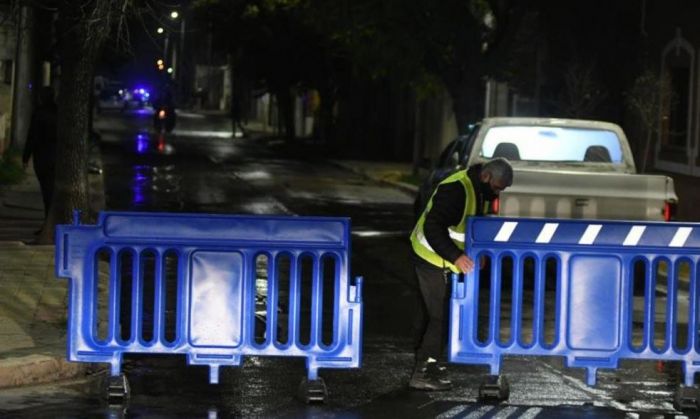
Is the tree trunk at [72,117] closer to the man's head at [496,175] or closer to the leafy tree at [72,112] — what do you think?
the leafy tree at [72,112]

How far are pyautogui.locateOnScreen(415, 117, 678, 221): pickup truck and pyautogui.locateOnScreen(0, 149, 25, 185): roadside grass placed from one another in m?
11.7

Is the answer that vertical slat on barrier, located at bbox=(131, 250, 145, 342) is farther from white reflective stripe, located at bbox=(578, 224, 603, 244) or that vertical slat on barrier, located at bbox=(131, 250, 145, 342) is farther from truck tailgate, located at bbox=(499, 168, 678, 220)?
truck tailgate, located at bbox=(499, 168, 678, 220)

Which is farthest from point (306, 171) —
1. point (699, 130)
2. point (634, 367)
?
point (634, 367)

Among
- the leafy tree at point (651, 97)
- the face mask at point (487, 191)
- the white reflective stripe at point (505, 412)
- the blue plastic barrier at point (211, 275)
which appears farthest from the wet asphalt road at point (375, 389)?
the leafy tree at point (651, 97)

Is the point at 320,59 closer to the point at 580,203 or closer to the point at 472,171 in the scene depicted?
the point at 580,203

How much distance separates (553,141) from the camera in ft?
61.4

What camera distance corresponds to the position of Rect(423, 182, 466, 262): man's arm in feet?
32.9

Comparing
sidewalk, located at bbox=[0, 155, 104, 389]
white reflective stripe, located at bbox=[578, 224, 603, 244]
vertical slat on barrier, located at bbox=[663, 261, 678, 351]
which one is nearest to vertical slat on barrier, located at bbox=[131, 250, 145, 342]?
sidewalk, located at bbox=[0, 155, 104, 389]

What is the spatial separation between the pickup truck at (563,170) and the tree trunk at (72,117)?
4.34 metres

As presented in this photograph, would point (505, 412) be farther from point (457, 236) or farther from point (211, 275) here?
point (211, 275)

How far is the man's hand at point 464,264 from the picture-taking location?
32.1ft

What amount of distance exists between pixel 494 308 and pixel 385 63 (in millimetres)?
22637

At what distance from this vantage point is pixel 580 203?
15977mm

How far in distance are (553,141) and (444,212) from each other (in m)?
8.87
